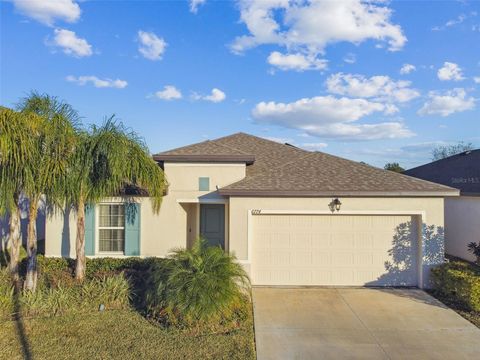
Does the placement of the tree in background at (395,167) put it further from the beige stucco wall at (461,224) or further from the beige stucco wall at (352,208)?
the beige stucco wall at (352,208)

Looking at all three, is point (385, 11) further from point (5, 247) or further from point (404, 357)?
point (5, 247)

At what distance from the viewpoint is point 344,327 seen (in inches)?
280

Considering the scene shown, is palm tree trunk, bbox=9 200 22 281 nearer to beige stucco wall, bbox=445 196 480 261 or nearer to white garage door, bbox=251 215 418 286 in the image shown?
white garage door, bbox=251 215 418 286

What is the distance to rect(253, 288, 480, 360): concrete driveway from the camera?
19.8 ft

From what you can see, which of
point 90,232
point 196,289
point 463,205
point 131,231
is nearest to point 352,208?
point 196,289

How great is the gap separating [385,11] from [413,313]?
8845mm

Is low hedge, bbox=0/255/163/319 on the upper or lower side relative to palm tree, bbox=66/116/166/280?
lower

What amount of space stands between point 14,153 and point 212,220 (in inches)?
262

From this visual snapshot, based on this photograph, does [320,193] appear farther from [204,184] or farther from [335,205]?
[204,184]

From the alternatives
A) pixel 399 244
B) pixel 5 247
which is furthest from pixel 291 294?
pixel 5 247

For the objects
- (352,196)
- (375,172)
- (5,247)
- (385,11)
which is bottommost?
(5,247)

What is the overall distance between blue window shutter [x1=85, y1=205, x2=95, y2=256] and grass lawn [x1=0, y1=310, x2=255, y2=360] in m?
3.87

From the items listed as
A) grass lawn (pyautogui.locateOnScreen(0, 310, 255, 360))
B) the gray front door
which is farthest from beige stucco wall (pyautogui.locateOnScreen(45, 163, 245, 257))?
grass lawn (pyautogui.locateOnScreen(0, 310, 255, 360))

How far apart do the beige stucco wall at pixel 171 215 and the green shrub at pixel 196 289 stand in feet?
11.0
